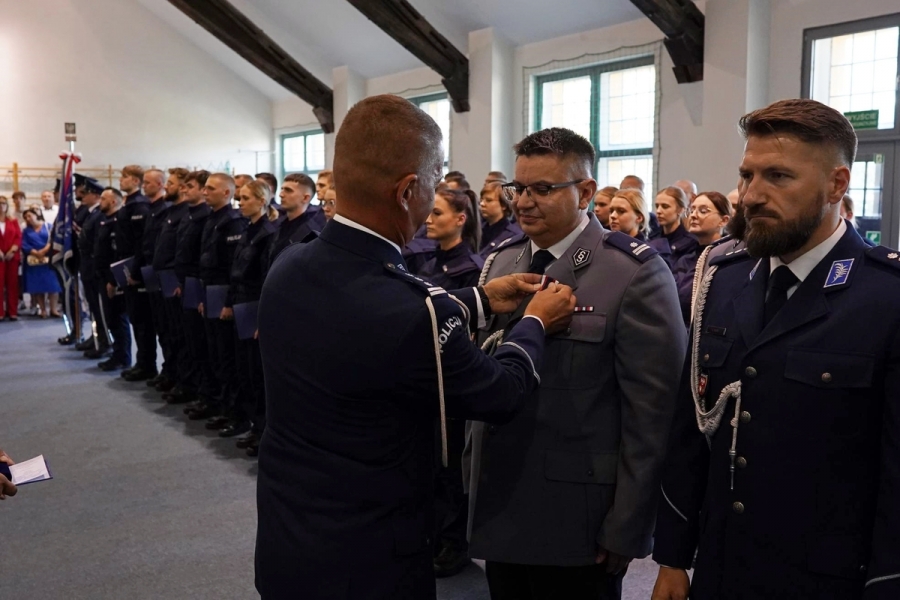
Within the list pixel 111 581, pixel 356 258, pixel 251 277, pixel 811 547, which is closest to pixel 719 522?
pixel 811 547

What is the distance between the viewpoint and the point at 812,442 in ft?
4.29

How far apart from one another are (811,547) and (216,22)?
37.5 feet

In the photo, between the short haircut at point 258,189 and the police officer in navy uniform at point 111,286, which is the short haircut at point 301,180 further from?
the police officer in navy uniform at point 111,286

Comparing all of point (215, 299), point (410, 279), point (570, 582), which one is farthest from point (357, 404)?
point (215, 299)

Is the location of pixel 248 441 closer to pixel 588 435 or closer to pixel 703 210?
pixel 703 210

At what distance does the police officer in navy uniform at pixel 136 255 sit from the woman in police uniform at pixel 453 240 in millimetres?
3889

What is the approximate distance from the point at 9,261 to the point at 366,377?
10553 millimetres

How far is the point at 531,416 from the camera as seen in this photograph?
1.79 m

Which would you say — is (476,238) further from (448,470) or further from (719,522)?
(719,522)

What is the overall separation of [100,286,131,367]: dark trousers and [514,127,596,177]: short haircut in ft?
19.9

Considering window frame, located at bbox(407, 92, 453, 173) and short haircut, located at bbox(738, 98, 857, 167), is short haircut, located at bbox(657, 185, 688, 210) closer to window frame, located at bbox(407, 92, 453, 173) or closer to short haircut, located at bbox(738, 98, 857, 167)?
short haircut, located at bbox(738, 98, 857, 167)

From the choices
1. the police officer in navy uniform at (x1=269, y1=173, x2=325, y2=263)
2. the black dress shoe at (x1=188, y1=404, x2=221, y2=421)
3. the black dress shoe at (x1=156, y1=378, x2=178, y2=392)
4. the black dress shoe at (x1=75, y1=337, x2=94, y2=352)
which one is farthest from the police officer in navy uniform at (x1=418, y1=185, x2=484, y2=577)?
the black dress shoe at (x1=75, y1=337, x2=94, y2=352)

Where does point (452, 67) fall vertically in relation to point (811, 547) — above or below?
above

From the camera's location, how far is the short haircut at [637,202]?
4.49 meters
